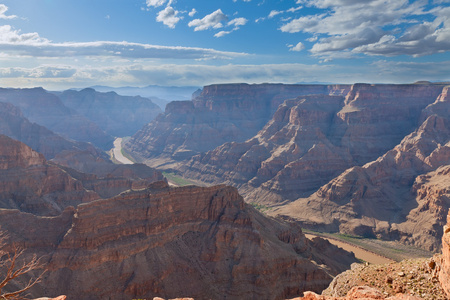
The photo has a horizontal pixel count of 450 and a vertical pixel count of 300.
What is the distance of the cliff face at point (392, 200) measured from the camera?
123312mm

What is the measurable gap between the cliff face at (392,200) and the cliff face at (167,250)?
5552cm

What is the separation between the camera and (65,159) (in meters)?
162

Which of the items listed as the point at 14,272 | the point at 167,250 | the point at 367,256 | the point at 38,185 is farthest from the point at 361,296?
the point at 38,185

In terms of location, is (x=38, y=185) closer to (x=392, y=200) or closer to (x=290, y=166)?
(x=290, y=166)

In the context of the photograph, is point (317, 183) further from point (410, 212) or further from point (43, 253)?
point (43, 253)

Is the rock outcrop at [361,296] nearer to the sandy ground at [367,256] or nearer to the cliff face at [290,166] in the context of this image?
the sandy ground at [367,256]

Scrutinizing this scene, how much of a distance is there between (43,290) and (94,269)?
815cm

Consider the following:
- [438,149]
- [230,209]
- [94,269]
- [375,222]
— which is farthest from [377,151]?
[94,269]

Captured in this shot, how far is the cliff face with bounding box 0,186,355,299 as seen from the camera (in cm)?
6397

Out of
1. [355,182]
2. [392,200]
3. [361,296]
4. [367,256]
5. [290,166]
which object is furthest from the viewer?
[290,166]

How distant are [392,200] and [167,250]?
345ft

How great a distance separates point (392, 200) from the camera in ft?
474

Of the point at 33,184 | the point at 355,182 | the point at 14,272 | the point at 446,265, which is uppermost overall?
the point at 446,265

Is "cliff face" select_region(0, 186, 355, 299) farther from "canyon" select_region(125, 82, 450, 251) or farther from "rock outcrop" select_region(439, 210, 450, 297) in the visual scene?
"canyon" select_region(125, 82, 450, 251)
